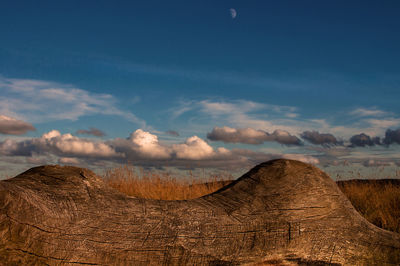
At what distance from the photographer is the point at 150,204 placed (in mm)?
A: 2715

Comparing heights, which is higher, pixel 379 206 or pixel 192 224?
pixel 192 224

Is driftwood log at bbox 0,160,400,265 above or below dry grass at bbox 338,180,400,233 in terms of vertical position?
above

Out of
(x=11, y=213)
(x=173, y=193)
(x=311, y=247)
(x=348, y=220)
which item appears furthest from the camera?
(x=173, y=193)

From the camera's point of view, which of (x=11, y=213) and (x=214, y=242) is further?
(x=214, y=242)

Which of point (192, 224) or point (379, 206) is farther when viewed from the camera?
point (379, 206)

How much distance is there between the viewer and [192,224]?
2.62m

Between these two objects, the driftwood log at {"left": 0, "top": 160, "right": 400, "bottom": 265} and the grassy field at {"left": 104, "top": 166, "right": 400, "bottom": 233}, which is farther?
the grassy field at {"left": 104, "top": 166, "right": 400, "bottom": 233}

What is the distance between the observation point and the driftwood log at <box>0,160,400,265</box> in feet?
7.64

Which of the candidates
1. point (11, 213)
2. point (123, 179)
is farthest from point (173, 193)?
point (11, 213)

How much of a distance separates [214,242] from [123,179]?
674 centimetres

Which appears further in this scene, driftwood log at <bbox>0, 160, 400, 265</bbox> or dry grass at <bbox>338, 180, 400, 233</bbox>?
dry grass at <bbox>338, 180, 400, 233</bbox>

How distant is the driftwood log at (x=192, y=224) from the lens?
2.33m

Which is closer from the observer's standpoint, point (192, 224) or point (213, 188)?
point (192, 224)

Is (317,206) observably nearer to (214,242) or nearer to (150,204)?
(214,242)
